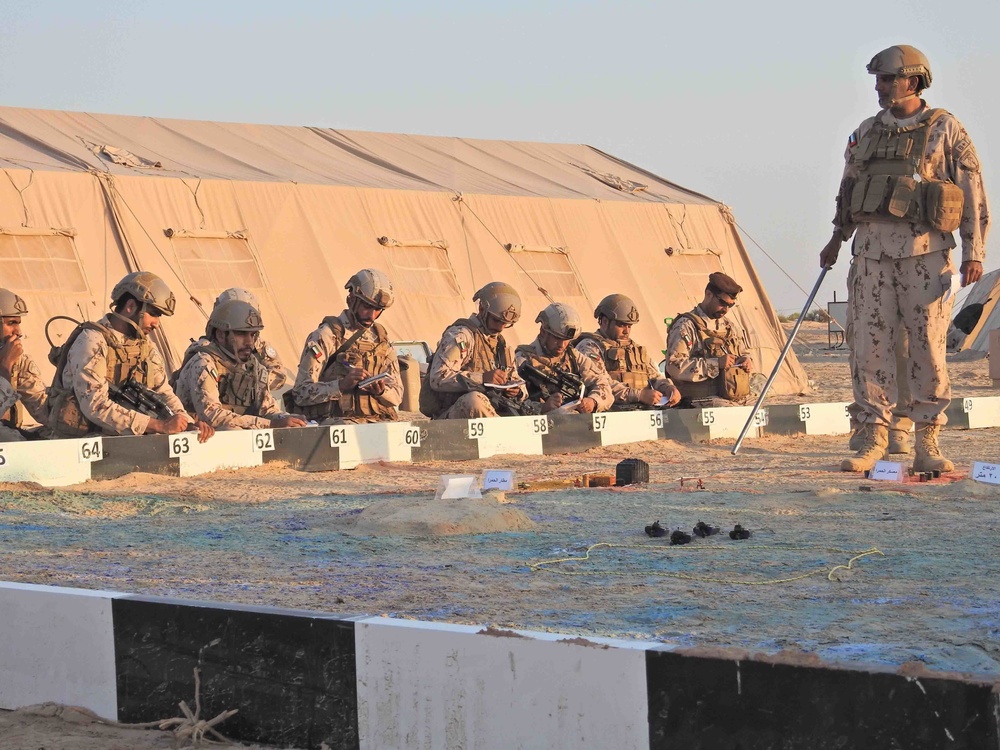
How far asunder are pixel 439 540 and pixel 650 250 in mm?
14630

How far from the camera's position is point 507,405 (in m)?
9.73

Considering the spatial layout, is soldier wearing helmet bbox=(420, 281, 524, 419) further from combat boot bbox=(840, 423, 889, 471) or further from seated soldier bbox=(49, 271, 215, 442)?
combat boot bbox=(840, 423, 889, 471)

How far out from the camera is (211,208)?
52.2 feet

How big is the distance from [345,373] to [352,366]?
0.07 m

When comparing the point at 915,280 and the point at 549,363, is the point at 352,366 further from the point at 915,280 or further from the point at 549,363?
the point at 915,280

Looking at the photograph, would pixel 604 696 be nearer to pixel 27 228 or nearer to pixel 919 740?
pixel 919 740

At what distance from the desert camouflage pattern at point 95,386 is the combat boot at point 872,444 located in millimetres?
3792

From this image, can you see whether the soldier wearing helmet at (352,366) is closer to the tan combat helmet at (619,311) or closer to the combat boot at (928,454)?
the tan combat helmet at (619,311)

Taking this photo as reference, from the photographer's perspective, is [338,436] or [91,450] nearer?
[91,450]

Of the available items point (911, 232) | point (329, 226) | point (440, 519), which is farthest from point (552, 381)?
point (329, 226)

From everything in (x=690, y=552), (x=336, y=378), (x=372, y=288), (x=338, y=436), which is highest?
(x=372, y=288)

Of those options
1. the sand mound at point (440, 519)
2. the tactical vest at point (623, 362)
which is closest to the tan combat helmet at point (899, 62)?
the sand mound at point (440, 519)

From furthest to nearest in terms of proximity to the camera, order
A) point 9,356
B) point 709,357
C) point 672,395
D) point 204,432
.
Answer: point 709,357 < point 672,395 < point 9,356 < point 204,432

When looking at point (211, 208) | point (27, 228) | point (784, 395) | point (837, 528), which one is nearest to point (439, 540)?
point (837, 528)
